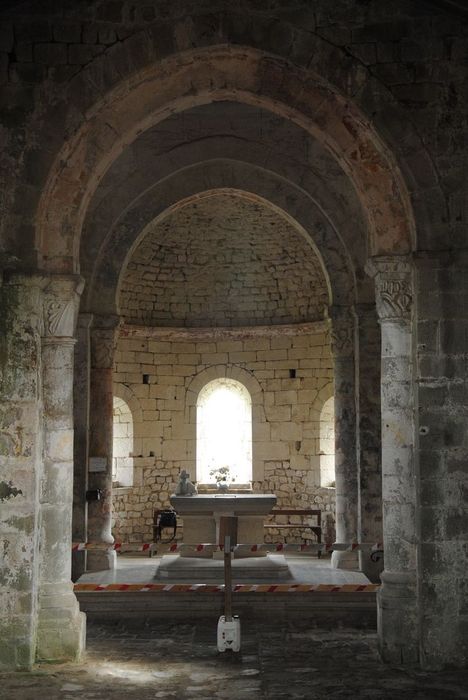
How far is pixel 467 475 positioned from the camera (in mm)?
7312

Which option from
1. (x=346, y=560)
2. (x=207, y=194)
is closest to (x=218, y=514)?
(x=346, y=560)

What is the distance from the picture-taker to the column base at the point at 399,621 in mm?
7406

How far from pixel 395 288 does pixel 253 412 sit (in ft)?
26.5

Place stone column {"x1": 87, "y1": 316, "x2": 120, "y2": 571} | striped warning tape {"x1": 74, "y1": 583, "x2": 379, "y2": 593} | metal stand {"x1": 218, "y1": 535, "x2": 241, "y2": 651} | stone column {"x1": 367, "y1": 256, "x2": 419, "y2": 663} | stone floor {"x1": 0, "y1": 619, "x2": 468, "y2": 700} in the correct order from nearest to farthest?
1. stone floor {"x1": 0, "y1": 619, "x2": 468, "y2": 700}
2. stone column {"x1": 367, "y1": 256, "x2": 419, "y2": 663}
3. metal stand {"x1": 218, "y1": 535, "x2": 241, "y2": 651}
4. striped warning tape {"x1": 74, "y1": 583, "x2": 379, "y2": 593}
5. stone column {"x1": 87, "y1": 316, "x2": 120, "y2": 571}

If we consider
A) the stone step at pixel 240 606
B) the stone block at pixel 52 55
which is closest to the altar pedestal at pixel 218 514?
the stone step at pixel 240 606

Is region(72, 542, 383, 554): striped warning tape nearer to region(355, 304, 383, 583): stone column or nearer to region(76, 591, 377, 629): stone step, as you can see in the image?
region(355, 304, 383, 583): stone column

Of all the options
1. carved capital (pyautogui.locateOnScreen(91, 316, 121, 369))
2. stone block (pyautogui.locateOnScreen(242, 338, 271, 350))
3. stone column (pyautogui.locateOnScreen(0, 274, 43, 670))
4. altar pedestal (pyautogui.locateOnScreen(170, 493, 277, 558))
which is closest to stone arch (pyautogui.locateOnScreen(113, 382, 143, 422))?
stone block (pyautogui.locateOnScreen(242, 338, 271, 350))

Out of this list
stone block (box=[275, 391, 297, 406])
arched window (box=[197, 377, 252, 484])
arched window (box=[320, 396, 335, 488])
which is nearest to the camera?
arched window (box=[320, 396, 335, 488])

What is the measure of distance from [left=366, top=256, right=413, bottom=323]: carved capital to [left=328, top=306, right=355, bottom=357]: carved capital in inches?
178

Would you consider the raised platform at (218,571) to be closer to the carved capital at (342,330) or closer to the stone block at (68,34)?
the carved capital at (342,330)

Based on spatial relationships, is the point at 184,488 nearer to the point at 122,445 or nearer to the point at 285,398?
the point at 122,445

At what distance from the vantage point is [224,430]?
1633 centimetres

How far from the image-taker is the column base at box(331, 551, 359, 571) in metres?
12.1

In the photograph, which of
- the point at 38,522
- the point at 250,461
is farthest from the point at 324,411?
the point at 38,522
